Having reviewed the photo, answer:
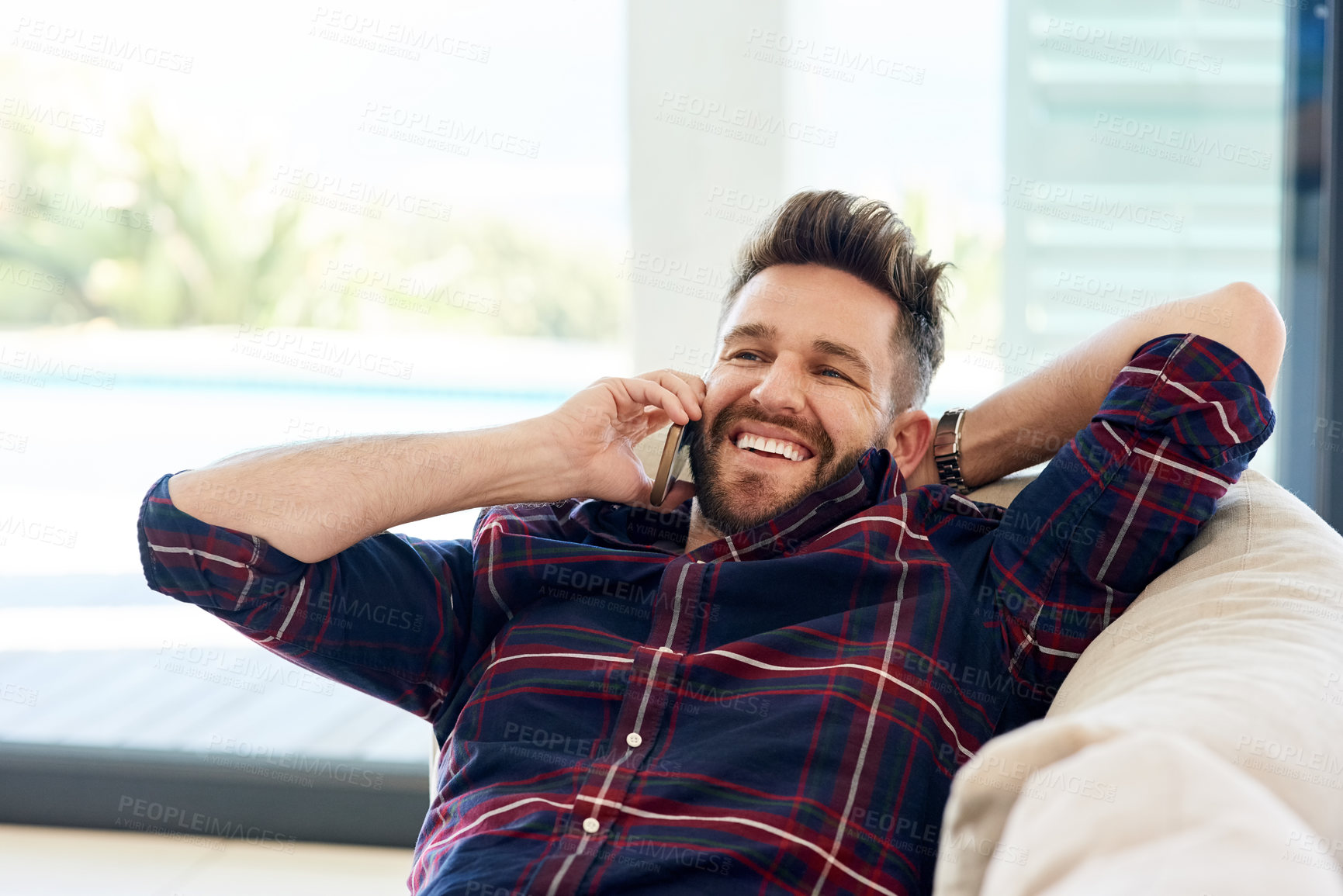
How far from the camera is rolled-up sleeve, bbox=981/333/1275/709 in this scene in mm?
1193

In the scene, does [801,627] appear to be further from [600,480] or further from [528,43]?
[528,43]

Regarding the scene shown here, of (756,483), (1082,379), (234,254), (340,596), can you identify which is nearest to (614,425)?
(756,483)

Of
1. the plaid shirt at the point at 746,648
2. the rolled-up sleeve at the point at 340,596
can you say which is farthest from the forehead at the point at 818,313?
the rolled-up sleeve at the point at 340,596

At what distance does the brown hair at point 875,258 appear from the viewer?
1.55 m

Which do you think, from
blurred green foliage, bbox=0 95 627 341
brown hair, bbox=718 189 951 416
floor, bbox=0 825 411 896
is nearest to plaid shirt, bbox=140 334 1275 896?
brown hair, bbox=718 189 951 416

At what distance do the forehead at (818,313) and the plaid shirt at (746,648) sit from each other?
274mm

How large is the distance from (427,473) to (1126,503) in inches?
33.1

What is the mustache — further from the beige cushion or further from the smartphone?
the beige cushion

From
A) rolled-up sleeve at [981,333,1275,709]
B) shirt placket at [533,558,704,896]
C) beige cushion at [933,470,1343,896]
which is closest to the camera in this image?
beige cushion at [933,470,1343,896]

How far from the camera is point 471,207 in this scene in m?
7.41

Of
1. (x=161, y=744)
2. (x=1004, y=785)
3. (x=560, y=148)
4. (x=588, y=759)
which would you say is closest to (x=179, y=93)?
(x=560, y=148)

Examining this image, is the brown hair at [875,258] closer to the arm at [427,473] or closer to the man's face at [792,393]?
the man's face at [792,393]

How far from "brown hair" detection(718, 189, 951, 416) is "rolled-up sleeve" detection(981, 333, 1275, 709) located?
350mm

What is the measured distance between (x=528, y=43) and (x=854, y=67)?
1.30 m
